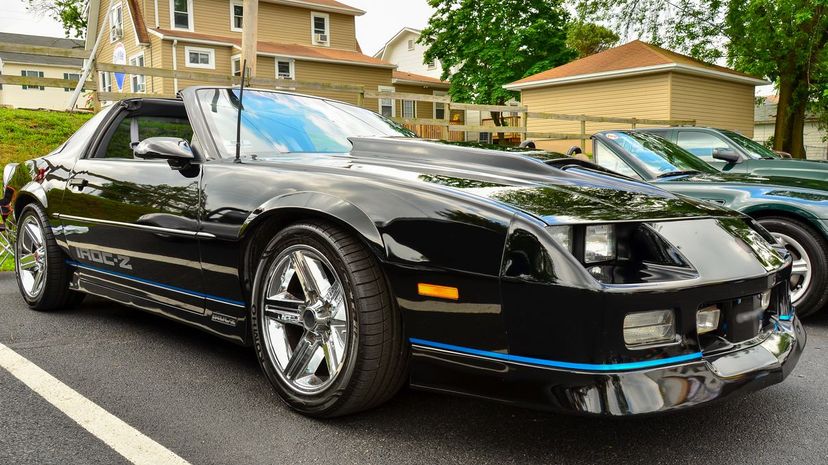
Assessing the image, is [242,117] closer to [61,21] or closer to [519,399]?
[519,399]

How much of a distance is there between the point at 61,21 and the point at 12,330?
36151mm

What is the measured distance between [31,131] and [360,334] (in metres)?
12.5

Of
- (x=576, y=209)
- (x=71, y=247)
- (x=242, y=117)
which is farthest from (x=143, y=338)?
(x=576, y=209)

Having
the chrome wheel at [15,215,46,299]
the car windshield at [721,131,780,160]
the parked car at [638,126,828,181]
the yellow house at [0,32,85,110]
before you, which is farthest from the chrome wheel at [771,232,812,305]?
the yellow house at [0,32,85,110]

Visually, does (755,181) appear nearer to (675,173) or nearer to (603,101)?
(675,173)

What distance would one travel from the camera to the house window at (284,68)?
89.2ft

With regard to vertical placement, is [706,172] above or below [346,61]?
below

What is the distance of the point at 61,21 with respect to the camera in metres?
34.3

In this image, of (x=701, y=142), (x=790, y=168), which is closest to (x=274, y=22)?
(x=701, y=142)

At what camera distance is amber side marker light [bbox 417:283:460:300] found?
2.21m

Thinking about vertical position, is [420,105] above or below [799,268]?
above

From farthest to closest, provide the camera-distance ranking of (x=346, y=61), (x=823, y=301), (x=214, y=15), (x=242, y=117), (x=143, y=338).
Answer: (x=346, y=61)
(x=214, y=15)
(x=823, y=301)
(x=143, y=338)
(x=242, y=117)

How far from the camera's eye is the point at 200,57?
85.3 feet

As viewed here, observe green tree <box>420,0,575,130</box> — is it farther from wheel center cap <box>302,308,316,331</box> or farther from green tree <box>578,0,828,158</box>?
wheel center cap <box>302,308,316,331</box>
